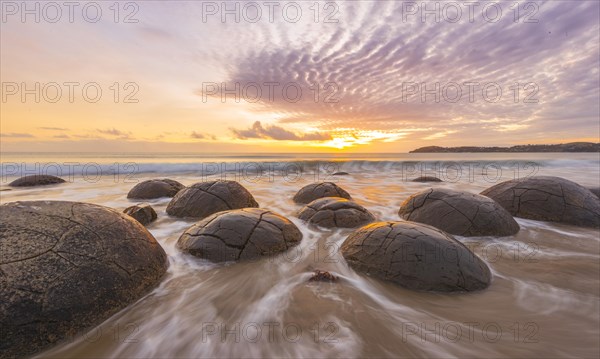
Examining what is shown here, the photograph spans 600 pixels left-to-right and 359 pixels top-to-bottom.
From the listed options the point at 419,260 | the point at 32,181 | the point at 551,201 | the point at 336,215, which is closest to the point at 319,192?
the point at 336,215

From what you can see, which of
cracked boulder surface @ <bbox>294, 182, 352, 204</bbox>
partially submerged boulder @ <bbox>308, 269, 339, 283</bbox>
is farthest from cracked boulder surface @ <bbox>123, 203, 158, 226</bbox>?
partially submerged boulder @ <bbox>308, 269, 339, 283</bbox>

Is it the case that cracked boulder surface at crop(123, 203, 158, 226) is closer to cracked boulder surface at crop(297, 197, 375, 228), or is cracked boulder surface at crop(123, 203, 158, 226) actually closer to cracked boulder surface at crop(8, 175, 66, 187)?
cracked boulder surface at crop(297, 197, 375, 228)

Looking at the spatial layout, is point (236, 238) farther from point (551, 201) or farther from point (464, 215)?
point (551, 201)

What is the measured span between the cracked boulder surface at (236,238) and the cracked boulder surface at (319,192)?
338 centimetres

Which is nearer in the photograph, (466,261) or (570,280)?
(466,261)

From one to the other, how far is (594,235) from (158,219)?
810 cm

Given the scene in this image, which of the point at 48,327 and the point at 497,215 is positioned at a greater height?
the point at 497,215

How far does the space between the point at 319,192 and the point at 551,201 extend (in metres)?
4.94

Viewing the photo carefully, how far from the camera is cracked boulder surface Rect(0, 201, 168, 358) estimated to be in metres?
1.99

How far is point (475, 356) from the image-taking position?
2141mm

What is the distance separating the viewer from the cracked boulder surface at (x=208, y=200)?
584 cm

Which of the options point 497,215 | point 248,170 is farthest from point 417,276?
point 248,170

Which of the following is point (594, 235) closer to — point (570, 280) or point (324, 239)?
point (570, 280)

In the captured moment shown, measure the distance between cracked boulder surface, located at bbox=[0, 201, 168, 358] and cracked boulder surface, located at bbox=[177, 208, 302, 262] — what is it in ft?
2.44
